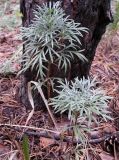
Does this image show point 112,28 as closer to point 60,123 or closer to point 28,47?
point 60,123

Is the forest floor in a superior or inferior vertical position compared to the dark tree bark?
inferior

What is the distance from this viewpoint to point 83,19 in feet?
6.07

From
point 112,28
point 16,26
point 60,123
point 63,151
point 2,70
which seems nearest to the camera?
point 63,151

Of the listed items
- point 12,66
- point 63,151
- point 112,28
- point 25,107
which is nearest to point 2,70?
point 12,66

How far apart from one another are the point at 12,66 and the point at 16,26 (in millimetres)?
1041

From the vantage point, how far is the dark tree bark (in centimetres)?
181

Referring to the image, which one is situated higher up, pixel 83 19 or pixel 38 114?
pixel 83 19

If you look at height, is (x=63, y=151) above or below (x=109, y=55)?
below

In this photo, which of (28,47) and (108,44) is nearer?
(28,47)

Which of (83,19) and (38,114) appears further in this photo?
(38,114)

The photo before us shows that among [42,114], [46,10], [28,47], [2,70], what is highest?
[46,10]

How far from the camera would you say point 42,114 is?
79.7 inches

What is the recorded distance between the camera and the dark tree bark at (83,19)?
181 centimetres

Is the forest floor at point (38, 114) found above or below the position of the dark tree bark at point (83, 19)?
below
